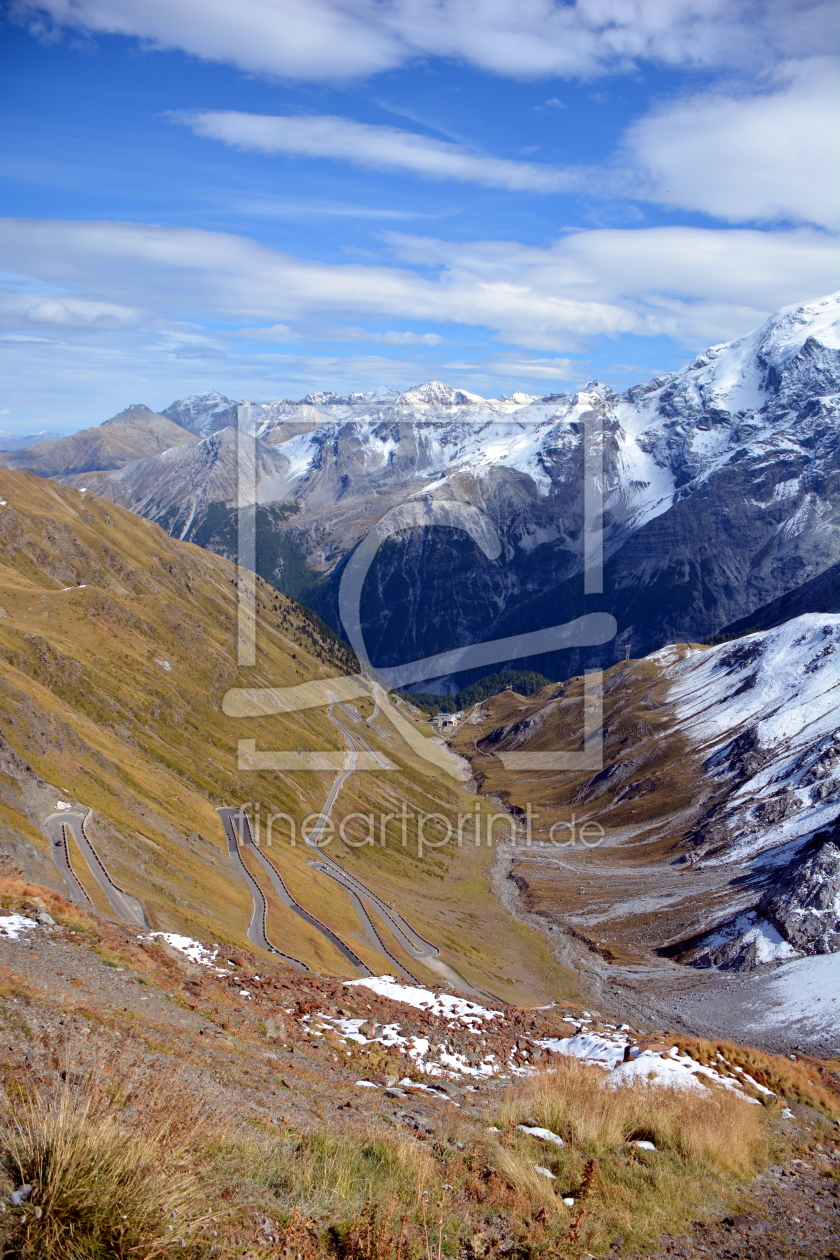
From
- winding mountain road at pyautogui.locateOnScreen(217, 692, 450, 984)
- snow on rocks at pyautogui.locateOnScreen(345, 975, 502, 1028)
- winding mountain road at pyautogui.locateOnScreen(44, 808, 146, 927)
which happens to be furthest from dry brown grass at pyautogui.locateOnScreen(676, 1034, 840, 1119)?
winding mountain road at pyautogui.locateOnScreen(217, 692, 450, 984)

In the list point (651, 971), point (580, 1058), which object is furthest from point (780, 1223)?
point (651, 971)

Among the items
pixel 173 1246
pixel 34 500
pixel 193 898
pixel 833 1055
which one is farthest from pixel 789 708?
pixel 34 500

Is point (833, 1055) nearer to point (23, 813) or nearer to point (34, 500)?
point (23, 813)

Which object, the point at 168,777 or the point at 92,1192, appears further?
the point at 168,777

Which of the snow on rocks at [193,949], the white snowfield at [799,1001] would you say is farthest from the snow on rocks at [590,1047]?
the white snowfield at [799,1001]

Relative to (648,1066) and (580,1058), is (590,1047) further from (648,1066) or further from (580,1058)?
(648,1066)
